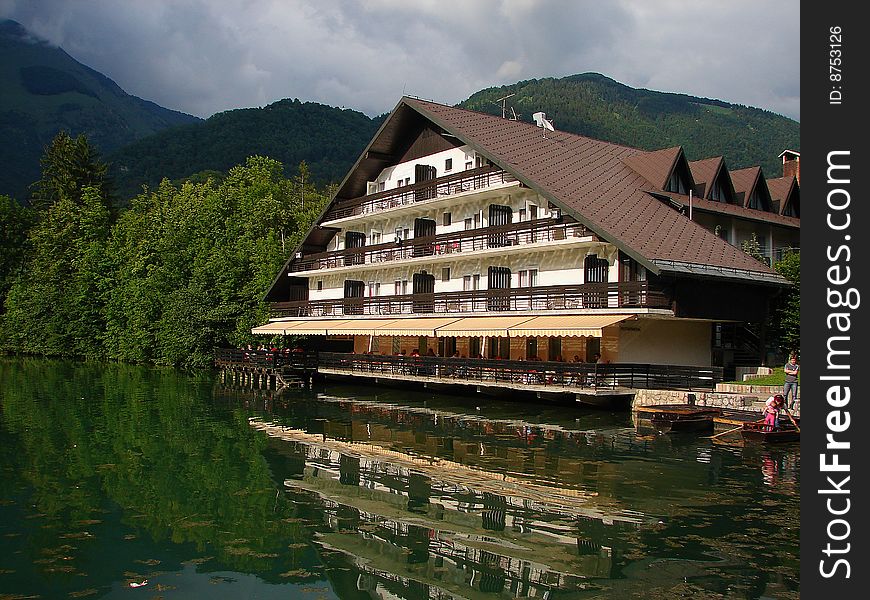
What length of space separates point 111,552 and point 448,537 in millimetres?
5628

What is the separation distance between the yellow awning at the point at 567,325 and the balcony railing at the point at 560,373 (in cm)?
134

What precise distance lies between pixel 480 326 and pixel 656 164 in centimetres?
1282

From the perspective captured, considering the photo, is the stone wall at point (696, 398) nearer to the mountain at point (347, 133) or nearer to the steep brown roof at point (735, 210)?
the steep brown roof at point (735, 210)

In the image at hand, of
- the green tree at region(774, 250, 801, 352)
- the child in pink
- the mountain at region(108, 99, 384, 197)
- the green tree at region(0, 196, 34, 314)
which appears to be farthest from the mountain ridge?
the child in pink

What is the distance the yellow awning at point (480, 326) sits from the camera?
1329 inches

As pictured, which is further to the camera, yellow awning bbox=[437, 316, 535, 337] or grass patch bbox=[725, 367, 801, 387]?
yellow awning bbox=[437, 316, 535, 337]

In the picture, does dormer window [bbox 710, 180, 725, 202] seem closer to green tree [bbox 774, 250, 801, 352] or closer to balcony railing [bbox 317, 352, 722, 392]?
green tree [bbox 774, 250, 801, 352]

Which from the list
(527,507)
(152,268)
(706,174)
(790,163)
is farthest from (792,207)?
(152,268)

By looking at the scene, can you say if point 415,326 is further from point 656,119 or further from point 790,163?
point 656,119

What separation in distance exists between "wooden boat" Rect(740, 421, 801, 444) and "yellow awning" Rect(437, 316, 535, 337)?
38.2 ft

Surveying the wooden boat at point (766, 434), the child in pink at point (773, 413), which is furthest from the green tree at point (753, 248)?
the wooden boat at point (766, 434)

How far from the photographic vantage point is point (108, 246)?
7550 cm

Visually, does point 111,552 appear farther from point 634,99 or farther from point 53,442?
point 634,99

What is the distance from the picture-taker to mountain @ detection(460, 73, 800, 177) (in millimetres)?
115250
